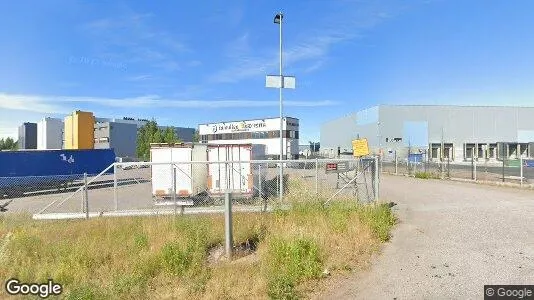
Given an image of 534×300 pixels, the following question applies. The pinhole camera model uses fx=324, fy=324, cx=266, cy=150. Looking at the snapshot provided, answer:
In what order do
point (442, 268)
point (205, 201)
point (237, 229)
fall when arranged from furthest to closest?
point (205, 201) < point (237, 229) < point (442, 268)

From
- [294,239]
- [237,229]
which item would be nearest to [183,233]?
[237,229]

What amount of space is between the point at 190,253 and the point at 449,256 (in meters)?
4.90

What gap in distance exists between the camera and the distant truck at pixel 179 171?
42.7 feet

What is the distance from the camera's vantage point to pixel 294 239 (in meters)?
6.23

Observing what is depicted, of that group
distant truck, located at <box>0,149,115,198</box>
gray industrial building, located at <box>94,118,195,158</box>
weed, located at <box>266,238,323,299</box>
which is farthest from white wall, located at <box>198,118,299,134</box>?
weed, located at <box>266,238,323,299</box>

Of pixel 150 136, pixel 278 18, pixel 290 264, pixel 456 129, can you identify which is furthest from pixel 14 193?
pixel 456 129

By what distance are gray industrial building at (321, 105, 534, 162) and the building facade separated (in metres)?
65.5

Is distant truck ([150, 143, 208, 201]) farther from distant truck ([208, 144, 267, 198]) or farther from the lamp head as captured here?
the lamp head

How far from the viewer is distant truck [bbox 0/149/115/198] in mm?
19516

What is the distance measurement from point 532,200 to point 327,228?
9.37 m

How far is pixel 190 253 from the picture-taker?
20.4 ft

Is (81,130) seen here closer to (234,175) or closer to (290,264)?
(234,175)

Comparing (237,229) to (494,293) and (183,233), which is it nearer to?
(183,233)

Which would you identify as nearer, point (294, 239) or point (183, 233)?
point (294, 239)
